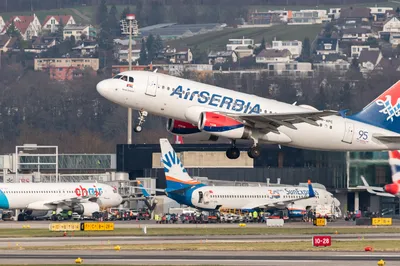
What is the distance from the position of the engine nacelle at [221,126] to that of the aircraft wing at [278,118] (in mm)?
421

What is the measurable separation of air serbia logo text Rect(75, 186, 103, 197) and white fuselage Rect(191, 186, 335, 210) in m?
11.6

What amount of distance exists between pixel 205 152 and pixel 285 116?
3139 inches

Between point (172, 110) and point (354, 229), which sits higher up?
point (172, 110)

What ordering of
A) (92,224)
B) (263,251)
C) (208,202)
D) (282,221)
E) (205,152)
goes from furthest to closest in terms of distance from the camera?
(205,152), (208,202), (282,221), (92,224), (263,251)

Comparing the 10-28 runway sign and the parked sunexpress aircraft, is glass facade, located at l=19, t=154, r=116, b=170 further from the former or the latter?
the 10-28 runway sign

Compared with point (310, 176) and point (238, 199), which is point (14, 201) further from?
point (310, 176)

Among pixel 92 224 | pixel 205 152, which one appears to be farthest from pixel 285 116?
pixel 205 152

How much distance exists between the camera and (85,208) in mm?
142250

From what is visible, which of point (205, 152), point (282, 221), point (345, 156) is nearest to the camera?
point (282, 221)

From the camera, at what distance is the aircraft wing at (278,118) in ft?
307

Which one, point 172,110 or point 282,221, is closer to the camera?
point 172,110

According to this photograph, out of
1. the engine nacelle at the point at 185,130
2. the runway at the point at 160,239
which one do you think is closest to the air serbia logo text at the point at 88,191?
the runway at the point at 160,239

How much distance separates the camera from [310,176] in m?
166

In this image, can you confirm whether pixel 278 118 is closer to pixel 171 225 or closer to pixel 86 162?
pixel 171 225
